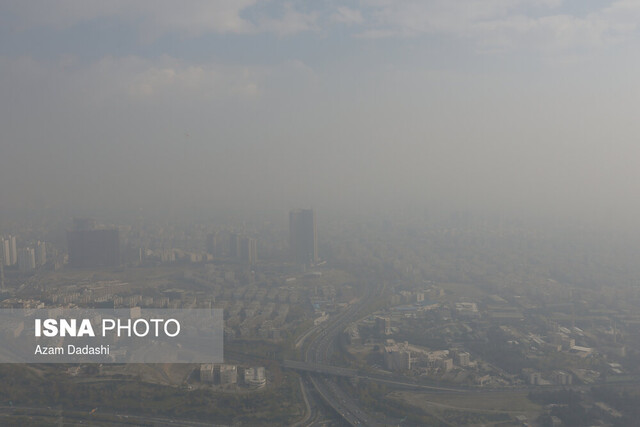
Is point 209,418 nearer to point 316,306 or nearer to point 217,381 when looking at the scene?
point 217,381

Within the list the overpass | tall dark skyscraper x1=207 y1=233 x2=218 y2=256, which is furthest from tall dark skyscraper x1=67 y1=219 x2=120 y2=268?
the overpass

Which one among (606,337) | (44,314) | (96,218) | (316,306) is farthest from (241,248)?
(606,337)

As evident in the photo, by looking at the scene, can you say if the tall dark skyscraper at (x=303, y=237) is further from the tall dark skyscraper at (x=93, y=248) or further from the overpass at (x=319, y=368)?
the overpass at (x=319, y=368)

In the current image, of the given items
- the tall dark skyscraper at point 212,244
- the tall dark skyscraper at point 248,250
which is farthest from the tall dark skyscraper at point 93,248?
the tall dark skyscraper at point 248,250

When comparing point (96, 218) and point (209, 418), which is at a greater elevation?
point (96, 218)

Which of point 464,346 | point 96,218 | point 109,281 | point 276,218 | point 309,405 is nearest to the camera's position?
point 309,405

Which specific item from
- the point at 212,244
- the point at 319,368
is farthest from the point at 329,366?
the point at 212,244

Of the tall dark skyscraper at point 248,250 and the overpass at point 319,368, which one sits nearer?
the overpass at point 319,368
